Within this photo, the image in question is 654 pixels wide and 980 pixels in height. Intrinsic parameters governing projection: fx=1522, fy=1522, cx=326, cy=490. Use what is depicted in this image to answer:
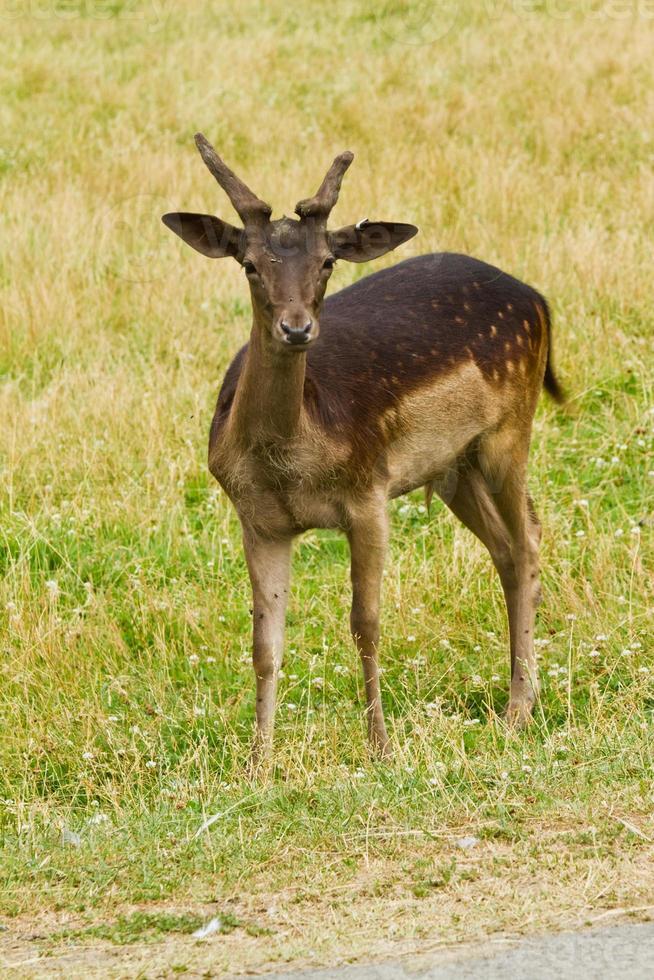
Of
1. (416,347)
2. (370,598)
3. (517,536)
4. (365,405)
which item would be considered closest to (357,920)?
(370,598)

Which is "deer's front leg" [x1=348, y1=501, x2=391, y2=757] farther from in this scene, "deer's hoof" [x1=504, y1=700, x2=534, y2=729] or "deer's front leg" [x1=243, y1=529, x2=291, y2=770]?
"deer's hoof" [x1=504, y1=700, x2=534, y2=729]

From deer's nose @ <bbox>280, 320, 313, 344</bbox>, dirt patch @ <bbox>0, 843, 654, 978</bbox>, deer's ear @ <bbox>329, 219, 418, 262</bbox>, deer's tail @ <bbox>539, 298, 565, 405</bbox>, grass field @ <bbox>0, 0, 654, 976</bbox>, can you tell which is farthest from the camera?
deer's tail @ <bbox>539, 298, 565, 405</bbox>

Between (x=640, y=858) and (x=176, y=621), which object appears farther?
(x=176, y=621)

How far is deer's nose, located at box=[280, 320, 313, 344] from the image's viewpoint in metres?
5.17

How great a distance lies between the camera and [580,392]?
9.01m

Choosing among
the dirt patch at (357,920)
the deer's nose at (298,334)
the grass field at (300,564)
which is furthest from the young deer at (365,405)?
the dirt patch at (357,920)

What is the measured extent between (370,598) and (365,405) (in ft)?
2.57

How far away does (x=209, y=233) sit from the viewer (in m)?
5.68

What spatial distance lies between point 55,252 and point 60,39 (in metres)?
7.83

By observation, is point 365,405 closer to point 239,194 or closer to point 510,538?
point 239,194

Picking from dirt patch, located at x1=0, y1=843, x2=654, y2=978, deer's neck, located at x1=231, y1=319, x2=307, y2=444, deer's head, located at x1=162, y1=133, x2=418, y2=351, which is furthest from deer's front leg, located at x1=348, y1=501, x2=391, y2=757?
dirt patch, located at x1=0, y1=843, x2=654, y2=978

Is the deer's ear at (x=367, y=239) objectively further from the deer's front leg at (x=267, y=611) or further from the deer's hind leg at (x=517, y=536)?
the deer's hind leg at (x=517, y=536)

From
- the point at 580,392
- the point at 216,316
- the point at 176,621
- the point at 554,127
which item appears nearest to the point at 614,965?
the point at 176,621

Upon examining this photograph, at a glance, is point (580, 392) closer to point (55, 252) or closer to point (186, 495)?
point (186, 495)
